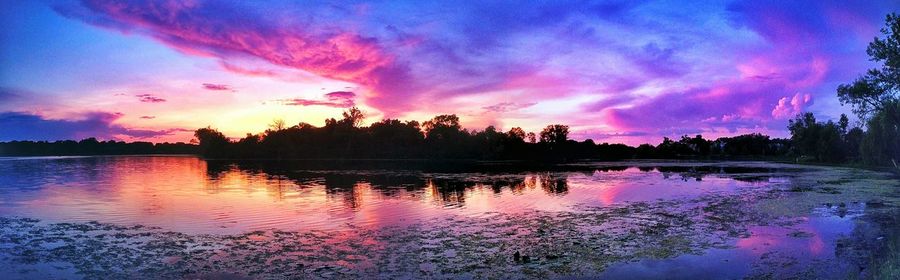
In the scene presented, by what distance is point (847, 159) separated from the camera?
91.4 m

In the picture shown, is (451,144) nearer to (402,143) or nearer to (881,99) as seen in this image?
(402,143)

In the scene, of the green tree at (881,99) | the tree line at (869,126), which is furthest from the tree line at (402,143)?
the green tree at (881,99)

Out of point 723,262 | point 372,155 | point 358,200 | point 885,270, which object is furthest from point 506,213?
point 372,155

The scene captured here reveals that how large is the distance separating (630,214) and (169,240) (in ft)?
58.4

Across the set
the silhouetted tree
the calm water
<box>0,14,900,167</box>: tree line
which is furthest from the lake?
the silhouetted tree

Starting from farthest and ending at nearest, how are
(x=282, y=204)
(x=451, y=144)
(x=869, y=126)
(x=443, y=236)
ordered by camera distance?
(x=451, y=144), (x=869, y=126), (x=282, y=204), (x=443, y=236)

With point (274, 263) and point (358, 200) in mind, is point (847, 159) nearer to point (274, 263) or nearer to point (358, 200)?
point (358, 200)

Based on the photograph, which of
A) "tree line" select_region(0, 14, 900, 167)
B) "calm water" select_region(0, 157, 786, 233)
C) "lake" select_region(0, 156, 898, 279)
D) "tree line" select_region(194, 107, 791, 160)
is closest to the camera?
"lake" select_region(0, 156, 898, 279)

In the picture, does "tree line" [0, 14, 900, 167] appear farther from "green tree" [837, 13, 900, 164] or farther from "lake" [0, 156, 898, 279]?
"lake" [0, 156, 898, 279]

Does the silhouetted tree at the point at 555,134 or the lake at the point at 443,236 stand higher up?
the silhouetted tree at the point at 555,134

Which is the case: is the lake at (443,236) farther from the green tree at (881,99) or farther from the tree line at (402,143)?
the tree line at (402,143)

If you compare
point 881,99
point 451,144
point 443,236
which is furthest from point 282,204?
point 451,144

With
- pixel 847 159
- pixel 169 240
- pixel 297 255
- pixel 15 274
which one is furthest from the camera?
pixel 847 159

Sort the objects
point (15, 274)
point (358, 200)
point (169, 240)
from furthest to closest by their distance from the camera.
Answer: point (358, 200), point (169, 240), point (15, 274)
